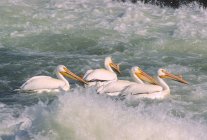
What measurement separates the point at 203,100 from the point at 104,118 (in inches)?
131

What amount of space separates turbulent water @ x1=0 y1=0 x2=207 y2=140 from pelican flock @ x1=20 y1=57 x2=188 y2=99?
143mm

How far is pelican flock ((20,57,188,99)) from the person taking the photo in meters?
9.69

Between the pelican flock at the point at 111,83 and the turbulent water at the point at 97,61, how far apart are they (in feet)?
0.47

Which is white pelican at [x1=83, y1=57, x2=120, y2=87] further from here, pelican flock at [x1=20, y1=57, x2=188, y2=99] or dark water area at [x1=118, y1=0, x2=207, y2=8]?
dark water area at [x1=118, y1=0, x2=207, y2=8]

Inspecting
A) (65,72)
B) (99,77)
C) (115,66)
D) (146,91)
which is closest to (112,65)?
(115,66)

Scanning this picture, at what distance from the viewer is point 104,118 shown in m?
6.54

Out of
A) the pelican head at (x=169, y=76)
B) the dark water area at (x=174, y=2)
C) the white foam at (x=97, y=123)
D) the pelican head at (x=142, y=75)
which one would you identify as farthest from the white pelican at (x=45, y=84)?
the dark water area at (x=174, y=2)

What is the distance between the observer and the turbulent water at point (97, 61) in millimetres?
6535

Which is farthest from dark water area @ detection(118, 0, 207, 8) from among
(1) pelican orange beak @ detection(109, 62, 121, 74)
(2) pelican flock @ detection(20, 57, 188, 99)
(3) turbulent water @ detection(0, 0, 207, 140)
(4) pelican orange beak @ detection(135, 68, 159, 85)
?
(4) pelican orange beak @ detection(135, 68, 159, 85)

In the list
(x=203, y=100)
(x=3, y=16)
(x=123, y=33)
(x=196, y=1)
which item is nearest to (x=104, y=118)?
(x=203, y=100)

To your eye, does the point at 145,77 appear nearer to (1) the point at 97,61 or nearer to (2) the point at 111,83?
(2) the point at 111,83

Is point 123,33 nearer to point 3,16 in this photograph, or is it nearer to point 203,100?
point 3,16

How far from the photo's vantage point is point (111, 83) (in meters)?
9.86

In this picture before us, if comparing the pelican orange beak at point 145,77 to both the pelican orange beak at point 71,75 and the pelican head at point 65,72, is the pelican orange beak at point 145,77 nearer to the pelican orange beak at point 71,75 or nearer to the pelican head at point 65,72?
the pelican orange beak at point 71,75
